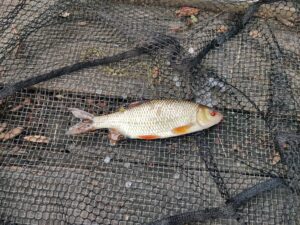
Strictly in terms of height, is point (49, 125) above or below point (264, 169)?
above

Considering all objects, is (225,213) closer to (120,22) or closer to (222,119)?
(222,119)

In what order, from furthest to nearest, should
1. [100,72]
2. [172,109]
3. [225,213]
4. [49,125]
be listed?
[100,72]
[49,125]
[172,109]
[225,213]

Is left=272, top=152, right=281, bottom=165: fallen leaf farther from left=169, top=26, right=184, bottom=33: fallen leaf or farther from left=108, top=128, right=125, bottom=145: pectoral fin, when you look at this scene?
left=169, top=26, right=184, bottom=33: fallen leaf

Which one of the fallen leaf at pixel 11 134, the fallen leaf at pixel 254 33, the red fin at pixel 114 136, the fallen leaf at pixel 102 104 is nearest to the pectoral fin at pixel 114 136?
the red fin at pixel 114 136

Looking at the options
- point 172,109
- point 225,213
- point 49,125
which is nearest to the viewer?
point 225,213

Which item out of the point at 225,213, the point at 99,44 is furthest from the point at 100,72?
the point at 225,213

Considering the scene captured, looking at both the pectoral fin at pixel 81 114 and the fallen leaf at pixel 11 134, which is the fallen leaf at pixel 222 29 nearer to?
the pectoral fin at pixel 81 114
